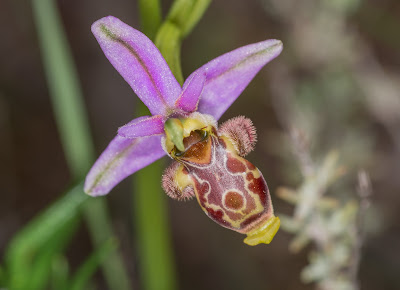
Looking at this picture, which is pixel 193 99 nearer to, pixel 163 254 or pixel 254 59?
pixel 254 59

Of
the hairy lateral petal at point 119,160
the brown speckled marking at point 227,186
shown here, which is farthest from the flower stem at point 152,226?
the brown speckled marking at point 227,186

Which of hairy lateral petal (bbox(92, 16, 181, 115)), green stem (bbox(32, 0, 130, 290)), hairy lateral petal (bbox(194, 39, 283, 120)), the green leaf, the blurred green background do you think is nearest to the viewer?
hairy lateral petal (bbox(92, 16, 181, 115))

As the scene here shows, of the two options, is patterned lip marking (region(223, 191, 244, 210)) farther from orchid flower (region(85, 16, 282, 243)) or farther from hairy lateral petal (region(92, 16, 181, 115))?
hairy lateral petal (region(92, 16, 181, 115))

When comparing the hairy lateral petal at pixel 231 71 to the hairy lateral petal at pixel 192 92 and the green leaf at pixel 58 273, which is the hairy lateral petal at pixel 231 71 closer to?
the hairy lateral petal at pixel 192 92

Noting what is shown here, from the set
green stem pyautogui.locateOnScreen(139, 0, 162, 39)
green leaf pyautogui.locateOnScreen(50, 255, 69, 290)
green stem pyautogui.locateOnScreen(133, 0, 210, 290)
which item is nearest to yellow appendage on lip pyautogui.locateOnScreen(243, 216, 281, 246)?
green stem pyautogui.locateOnScreen(133, 0, 210, 290)

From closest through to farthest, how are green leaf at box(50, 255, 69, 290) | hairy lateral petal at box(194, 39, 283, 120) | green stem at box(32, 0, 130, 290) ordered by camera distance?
hairy lateral petal at box(194, 39, 283, 120)
green leaf at box(50, 255, 69, 290)
green stem at box(32, 0, 130, 290)

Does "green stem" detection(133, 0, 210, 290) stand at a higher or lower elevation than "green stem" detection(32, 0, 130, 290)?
lower

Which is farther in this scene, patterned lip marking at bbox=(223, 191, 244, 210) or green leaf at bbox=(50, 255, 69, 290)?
green leaf at bbox=(50, 255, 69, 290)

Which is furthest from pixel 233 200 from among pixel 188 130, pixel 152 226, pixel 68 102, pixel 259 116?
pixel 259 116
